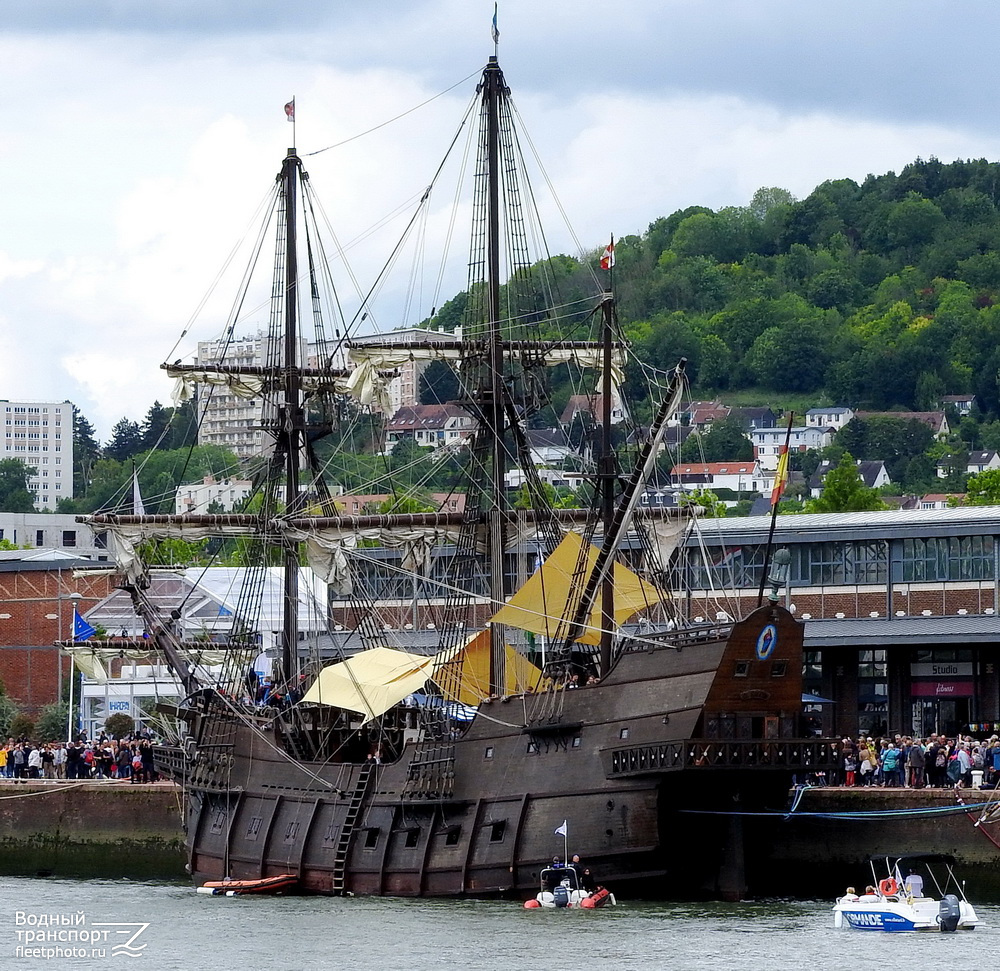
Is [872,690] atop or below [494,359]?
below

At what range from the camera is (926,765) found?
49781 mm

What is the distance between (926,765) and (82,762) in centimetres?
2580

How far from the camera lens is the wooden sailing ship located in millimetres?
44938

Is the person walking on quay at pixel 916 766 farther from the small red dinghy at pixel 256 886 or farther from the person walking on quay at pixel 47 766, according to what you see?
the person walking on quay at pixel 47 766

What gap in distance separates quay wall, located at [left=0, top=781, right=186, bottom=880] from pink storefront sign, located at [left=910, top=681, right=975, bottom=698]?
21.3 metres

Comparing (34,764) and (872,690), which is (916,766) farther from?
(34,764)

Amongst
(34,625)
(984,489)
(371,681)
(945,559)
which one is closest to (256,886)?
(371,681)

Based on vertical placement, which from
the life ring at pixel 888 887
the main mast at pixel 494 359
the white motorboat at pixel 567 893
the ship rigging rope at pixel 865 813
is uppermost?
the main mast at pixel 494 359

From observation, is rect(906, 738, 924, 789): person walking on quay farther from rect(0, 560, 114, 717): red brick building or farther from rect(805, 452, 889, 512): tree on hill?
rect(805, 452, 889, 512): tree on hill

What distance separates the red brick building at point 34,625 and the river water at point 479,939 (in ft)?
143

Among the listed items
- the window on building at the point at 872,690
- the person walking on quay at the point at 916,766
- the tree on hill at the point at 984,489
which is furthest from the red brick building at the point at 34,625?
the tree on hill at the point at 984,489

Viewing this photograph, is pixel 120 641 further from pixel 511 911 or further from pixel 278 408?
pixel 511 911

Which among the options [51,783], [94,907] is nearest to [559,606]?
[94,907]

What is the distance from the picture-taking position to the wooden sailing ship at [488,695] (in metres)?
44.9
